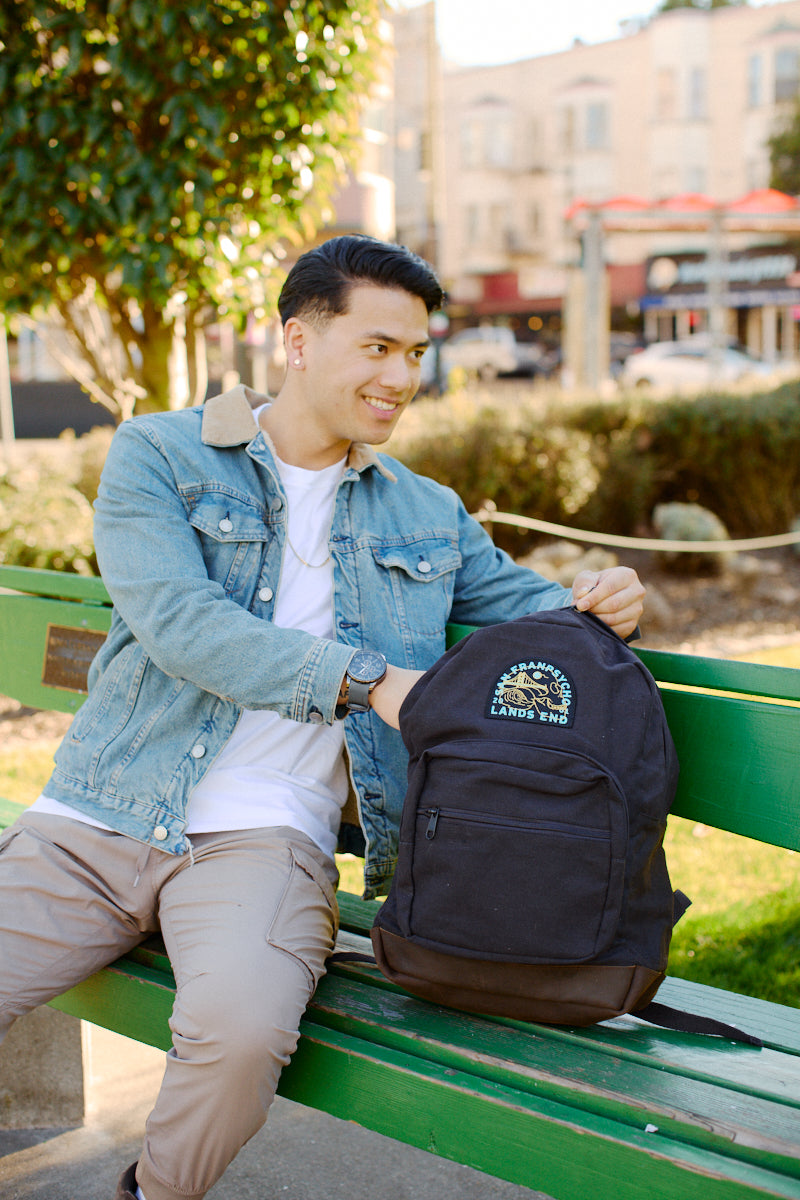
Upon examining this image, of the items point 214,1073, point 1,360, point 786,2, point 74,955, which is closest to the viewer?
point 214,1073

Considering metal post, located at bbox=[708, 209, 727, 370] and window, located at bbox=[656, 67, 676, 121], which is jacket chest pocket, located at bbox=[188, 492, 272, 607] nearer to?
metal post, located at bbox=[708, 209, 727, 370]

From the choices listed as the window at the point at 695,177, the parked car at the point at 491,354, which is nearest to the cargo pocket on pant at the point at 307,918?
the parked car at the point at 491,354

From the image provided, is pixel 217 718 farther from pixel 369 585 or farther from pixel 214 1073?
pixel 214 1073

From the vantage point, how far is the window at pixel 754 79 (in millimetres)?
41438

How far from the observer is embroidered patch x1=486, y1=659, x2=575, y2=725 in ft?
6.45

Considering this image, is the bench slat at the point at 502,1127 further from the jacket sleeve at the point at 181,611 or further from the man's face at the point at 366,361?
the man's face at the point at 366,361

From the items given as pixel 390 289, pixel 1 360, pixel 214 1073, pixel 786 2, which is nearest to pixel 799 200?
pixel 1 360

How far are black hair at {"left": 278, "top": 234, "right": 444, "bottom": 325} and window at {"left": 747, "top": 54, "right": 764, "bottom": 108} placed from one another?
44.4m

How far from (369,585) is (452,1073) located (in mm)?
1009

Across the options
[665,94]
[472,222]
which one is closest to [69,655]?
[665,94]

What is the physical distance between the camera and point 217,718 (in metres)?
2.34

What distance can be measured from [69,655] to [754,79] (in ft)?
146

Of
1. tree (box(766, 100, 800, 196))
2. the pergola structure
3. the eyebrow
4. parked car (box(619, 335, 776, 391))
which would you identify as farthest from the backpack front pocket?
tree (box(766, 100, 800, 196))

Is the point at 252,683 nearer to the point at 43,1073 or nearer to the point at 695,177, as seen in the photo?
the point at 43,1073
